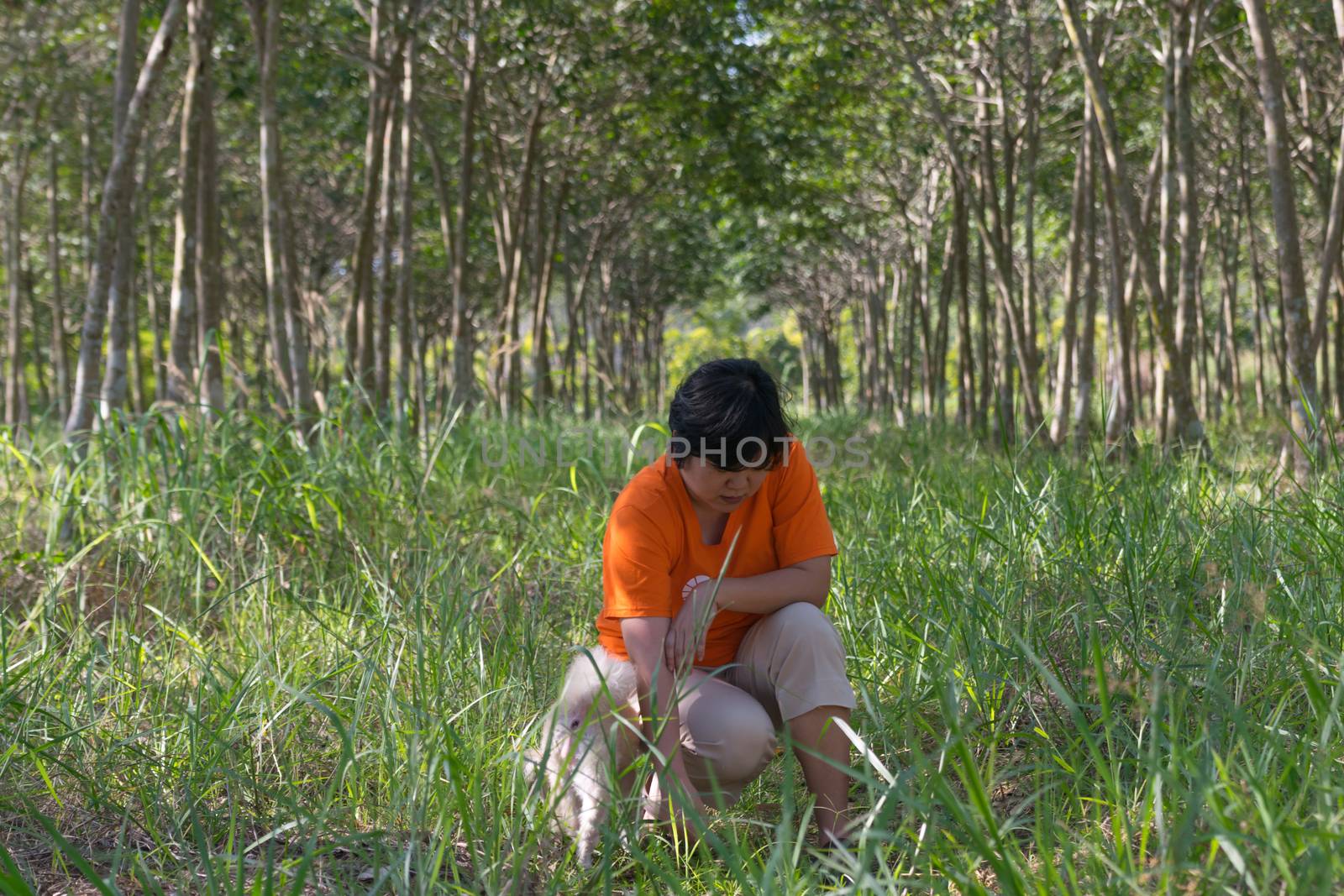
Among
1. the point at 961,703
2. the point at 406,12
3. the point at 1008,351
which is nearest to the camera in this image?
the point at 961,703

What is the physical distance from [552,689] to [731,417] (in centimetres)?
111

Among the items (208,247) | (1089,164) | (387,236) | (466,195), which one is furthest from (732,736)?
(466,195)

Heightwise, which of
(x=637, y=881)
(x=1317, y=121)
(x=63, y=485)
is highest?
(x=1317, y=121)

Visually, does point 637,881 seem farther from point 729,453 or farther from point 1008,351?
point 1008,351

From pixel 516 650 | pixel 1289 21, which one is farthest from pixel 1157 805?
pixel 1289 21

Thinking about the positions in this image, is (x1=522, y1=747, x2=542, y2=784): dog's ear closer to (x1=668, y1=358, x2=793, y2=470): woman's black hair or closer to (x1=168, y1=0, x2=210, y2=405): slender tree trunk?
(x1=668, y1=358, x2=793, y2=470): woman's black hair

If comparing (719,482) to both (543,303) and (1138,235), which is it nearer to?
(1138,235)

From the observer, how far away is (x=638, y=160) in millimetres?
14414

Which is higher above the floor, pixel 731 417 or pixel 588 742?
pixel 731 417

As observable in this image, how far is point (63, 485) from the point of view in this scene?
15.0 feet

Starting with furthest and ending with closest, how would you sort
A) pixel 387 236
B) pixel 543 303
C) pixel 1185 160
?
pixel 543 303 < pixel 387 236 < pixel 1185 160

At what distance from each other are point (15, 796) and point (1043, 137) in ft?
40.9

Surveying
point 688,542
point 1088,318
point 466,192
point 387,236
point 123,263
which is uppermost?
point 466,192

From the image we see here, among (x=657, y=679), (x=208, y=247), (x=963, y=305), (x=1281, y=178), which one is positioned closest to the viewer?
(x=657, y=679)
